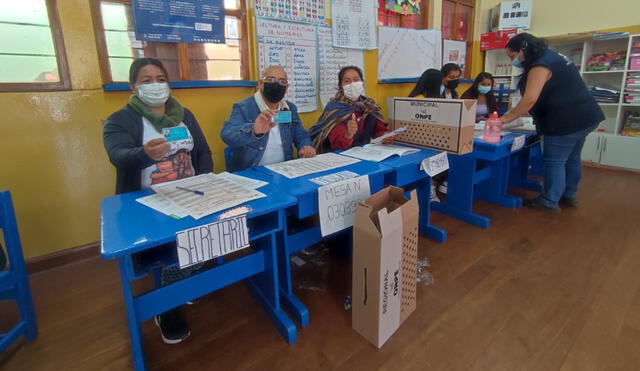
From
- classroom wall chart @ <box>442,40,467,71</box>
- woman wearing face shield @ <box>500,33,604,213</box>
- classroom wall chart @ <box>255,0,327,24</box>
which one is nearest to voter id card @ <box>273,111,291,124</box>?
classroom wall chart @ <box>255,0,327,24</box>

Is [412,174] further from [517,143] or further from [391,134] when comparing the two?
[517,143]

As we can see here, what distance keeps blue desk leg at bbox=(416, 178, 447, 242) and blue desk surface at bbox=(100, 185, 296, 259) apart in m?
1.22

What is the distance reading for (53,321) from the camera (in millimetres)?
1593

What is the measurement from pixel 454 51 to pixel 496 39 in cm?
70

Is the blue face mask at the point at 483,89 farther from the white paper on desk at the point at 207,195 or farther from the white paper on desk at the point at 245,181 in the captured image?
the white paper on desk at the point at 207,195

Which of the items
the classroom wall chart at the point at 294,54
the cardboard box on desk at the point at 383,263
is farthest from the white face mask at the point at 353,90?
the cardboard box on desk at the point at 383,263

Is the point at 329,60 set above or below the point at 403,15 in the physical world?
below

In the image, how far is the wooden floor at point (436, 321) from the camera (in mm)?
1321

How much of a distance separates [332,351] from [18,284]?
50.9 inches

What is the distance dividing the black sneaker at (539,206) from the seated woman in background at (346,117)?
151 cm

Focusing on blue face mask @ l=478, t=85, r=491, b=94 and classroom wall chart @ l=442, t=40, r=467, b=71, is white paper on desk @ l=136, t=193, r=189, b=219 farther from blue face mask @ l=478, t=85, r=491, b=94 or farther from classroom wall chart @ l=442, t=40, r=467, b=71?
classroom wall chart @ l=442, t=40, r=467, b=71

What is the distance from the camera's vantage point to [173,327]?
57.4 inches

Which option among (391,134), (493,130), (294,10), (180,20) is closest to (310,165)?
(391,134)

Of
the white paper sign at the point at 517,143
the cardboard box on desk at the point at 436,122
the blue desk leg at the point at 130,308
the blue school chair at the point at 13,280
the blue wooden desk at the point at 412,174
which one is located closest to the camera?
the blue desk leg at the point at 130,308
